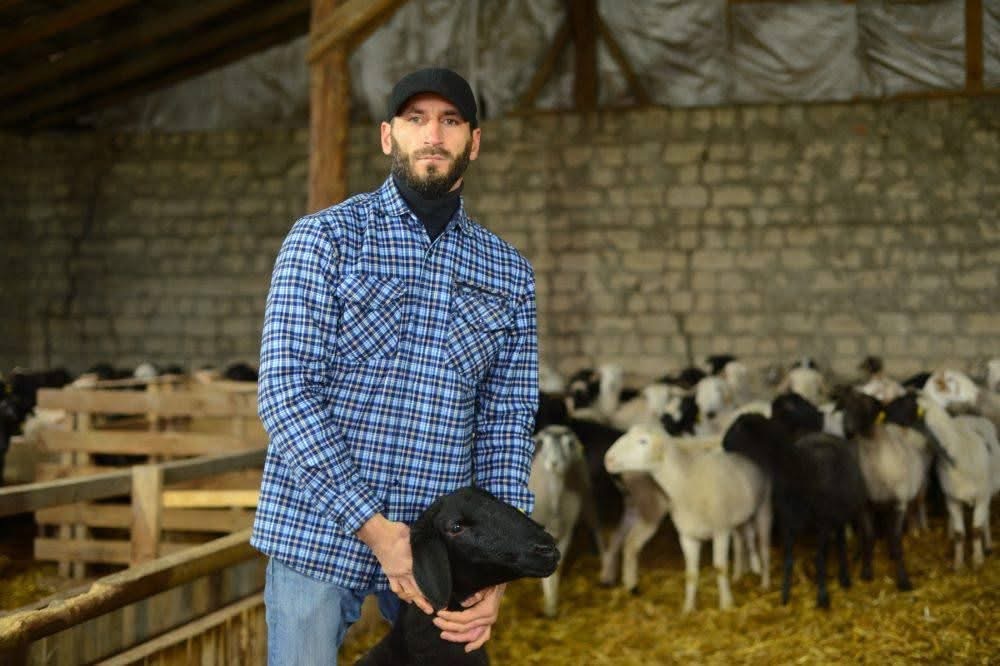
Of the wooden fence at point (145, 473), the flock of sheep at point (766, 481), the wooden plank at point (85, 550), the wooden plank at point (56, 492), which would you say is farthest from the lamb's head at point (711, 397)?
the wooden plank at point (56, 492)

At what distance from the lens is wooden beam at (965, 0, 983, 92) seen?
37.7ft

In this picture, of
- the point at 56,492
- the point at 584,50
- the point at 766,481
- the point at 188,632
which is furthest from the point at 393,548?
the point at 584,50

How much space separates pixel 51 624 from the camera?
2576 millimetres

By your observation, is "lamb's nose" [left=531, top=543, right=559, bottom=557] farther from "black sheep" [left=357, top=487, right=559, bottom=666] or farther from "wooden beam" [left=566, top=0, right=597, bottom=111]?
"wooden beam" [left=566, top=0, right=597, bottom=111]

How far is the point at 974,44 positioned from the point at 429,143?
11013 mm

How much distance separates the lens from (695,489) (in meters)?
6.14

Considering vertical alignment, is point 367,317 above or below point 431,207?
below

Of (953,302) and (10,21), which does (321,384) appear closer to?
(10,21)

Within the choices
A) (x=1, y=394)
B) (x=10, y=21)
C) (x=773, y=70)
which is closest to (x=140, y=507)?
(x=1, y=394)

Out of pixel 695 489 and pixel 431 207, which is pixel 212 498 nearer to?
pixel 695 489

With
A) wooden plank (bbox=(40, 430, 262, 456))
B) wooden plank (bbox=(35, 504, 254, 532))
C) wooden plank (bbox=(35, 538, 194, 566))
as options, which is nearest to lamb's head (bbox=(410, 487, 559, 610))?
wooden plank (bbox=(35, 504, 254, 532))

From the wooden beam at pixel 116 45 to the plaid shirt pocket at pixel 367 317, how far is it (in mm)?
9606

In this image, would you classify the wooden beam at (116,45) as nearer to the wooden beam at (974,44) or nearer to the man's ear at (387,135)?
the wooden beam at (974,44)

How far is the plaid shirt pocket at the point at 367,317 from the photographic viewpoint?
213cm
